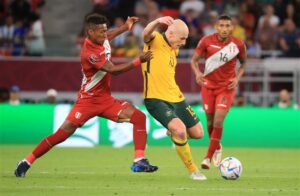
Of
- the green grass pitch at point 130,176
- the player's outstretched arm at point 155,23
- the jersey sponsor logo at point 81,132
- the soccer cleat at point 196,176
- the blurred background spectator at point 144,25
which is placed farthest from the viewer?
the blurred background spectator at point 144,25

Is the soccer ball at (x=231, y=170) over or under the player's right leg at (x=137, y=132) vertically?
under

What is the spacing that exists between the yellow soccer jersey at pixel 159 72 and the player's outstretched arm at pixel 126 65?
0.59 m

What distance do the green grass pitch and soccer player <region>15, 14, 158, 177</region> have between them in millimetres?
376

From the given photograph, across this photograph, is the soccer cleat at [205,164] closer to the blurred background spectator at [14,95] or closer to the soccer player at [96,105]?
the soccer player at [96,105]

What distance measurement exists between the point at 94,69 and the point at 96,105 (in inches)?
22.9

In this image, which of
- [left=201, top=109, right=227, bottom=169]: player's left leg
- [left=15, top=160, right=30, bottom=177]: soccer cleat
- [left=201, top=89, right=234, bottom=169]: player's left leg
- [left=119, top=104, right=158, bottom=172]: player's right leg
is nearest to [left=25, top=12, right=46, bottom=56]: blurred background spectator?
[left=201, top=89, right=234, bottom=169]: player's left leg

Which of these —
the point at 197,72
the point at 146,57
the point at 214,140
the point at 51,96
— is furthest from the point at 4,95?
the point at 146,57

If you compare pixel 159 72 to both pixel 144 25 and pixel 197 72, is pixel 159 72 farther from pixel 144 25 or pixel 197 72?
pixel 144 25

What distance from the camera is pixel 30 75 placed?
89.5ft

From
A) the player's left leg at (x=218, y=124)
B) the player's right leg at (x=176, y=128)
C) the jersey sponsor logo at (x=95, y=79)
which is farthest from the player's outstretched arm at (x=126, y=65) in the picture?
the player's left leg at (x=218, y=124)

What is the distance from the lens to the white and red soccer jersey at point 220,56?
18.2 m

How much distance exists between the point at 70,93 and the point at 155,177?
38.0ft

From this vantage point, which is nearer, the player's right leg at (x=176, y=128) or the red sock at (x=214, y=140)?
the player's right leg at (x=176, y=128)

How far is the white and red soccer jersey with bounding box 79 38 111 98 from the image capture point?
15.4 m
